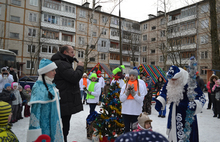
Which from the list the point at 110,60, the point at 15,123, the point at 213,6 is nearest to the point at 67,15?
the point at 110,60

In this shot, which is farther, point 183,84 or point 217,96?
point 217,96

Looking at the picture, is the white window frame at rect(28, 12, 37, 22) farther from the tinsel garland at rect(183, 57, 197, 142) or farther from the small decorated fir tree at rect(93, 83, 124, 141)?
the tinsel garland at rect(183, 57, 197, 142)

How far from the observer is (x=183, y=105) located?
3.29 metres

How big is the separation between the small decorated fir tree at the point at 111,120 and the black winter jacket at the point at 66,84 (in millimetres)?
1380

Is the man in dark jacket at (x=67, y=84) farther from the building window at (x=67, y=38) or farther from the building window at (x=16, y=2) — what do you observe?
the building window at (x=67, y=38)

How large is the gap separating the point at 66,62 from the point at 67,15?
36.1 m

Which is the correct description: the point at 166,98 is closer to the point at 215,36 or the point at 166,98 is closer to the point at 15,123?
the point at 15,123

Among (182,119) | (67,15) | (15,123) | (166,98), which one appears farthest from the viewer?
(67,15)

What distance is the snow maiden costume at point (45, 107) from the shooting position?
233 cm

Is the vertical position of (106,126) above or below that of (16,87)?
below

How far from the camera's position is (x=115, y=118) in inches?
178

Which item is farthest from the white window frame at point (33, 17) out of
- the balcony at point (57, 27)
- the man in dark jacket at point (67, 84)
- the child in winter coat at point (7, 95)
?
the man in dark jacket at point (67, 84)

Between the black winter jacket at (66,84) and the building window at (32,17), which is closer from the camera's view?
the black winter jacket at (66,84)

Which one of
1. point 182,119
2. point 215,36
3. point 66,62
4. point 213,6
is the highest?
point 213,6
